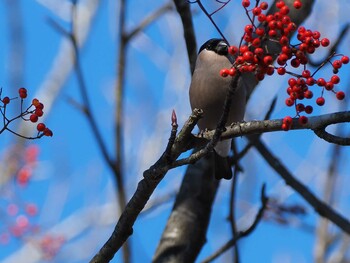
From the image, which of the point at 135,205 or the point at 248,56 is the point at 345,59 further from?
the point at 135,205

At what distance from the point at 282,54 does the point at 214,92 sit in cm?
134

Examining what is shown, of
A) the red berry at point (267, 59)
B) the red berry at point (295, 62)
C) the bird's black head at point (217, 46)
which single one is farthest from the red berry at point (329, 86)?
the bird's black head at point (217, 46)

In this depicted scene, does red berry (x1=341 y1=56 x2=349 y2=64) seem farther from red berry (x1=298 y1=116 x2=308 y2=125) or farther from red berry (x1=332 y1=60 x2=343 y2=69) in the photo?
red berry (x1=298 y1=116 x2=308 y2=125)

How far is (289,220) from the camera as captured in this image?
5148mm

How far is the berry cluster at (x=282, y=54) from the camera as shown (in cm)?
175

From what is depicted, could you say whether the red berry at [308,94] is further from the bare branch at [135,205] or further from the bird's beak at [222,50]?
the bird's beak at [222,50]

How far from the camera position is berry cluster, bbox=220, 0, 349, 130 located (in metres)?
Result: 1.75

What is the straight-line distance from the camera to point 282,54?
1811 millimetres

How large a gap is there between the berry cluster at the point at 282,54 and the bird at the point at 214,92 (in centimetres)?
106

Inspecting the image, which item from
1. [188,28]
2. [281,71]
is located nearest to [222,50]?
[188,28]

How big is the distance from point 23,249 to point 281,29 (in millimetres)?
5006

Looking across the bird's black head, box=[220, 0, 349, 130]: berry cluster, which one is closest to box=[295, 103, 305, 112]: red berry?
box=[220, 0, 349, 130]: berry cluster

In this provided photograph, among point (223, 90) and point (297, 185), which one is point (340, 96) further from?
point (297, 185)

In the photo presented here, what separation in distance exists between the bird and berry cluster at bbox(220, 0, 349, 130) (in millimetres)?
1061
